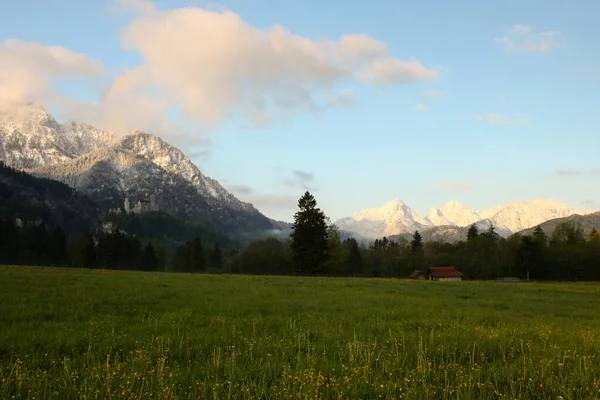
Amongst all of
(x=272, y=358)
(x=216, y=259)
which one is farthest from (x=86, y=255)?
(x=272, y=358)

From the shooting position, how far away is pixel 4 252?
109375 mm

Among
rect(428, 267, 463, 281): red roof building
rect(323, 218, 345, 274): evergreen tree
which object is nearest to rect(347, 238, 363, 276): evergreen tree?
rect(428, 267, 463, 281): red roof building

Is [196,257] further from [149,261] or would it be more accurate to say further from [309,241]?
[309,241]

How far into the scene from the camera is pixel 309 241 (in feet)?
250

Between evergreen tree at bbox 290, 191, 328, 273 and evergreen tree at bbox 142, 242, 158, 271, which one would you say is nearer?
evergreen tree at bbox 290, 191, 328, 273

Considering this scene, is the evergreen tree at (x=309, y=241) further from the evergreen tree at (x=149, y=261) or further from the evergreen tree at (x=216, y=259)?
the evergreen tree at (x=216, y=259)

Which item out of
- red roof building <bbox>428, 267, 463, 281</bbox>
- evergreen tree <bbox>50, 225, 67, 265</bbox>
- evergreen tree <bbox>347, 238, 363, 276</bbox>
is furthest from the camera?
evergreen tree <bbox>347, 238, 363, 276</bbox>

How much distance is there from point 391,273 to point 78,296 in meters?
141

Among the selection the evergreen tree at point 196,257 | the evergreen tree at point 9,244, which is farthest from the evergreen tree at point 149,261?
the evergreen tree at point 9,244

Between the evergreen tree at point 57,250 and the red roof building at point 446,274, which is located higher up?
the evergreen tree at point 57,250

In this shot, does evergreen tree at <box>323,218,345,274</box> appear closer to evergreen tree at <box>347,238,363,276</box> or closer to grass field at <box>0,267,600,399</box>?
evergreen tree at <box>347,238,363,276</box>

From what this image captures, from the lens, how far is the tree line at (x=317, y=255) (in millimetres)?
77500

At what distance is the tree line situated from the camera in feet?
254

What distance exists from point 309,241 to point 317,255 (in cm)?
309
